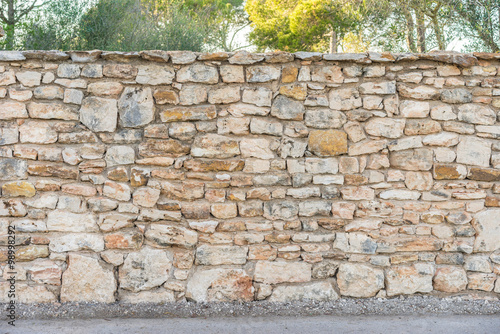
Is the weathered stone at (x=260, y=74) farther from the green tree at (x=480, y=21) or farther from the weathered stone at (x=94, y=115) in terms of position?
the green tree at (x=480, y=21)

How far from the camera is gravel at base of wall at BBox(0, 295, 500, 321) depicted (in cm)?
328

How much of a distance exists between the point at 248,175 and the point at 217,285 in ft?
3.08

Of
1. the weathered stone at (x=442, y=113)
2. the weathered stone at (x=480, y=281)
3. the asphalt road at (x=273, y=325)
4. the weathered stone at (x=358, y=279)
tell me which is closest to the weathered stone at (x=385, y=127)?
the weathered stone at (x=442, y=113)

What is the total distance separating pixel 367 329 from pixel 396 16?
6278 mm

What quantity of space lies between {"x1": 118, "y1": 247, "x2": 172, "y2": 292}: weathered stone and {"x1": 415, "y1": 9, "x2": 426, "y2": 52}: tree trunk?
6.13 meters

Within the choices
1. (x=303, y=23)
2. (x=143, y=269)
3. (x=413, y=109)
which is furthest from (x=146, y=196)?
(x=303, y=23)

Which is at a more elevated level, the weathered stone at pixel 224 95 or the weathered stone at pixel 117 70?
the weathered stone at pixel 117 70

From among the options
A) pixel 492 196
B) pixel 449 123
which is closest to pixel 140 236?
pixel 449 123

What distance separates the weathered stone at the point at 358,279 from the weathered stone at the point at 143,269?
1.46 metres

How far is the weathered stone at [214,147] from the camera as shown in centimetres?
336

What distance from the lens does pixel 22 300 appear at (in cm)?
333

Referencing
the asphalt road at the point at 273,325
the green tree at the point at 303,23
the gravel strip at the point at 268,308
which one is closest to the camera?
the asphalt road at the point at 273,325

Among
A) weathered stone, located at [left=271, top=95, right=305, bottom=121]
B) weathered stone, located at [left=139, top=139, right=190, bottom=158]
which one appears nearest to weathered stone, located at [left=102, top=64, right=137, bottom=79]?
weathered stone, located at [left=139, top=139, right=190, bottom=158]

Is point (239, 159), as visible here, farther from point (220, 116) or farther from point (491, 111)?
point (491, 111)
